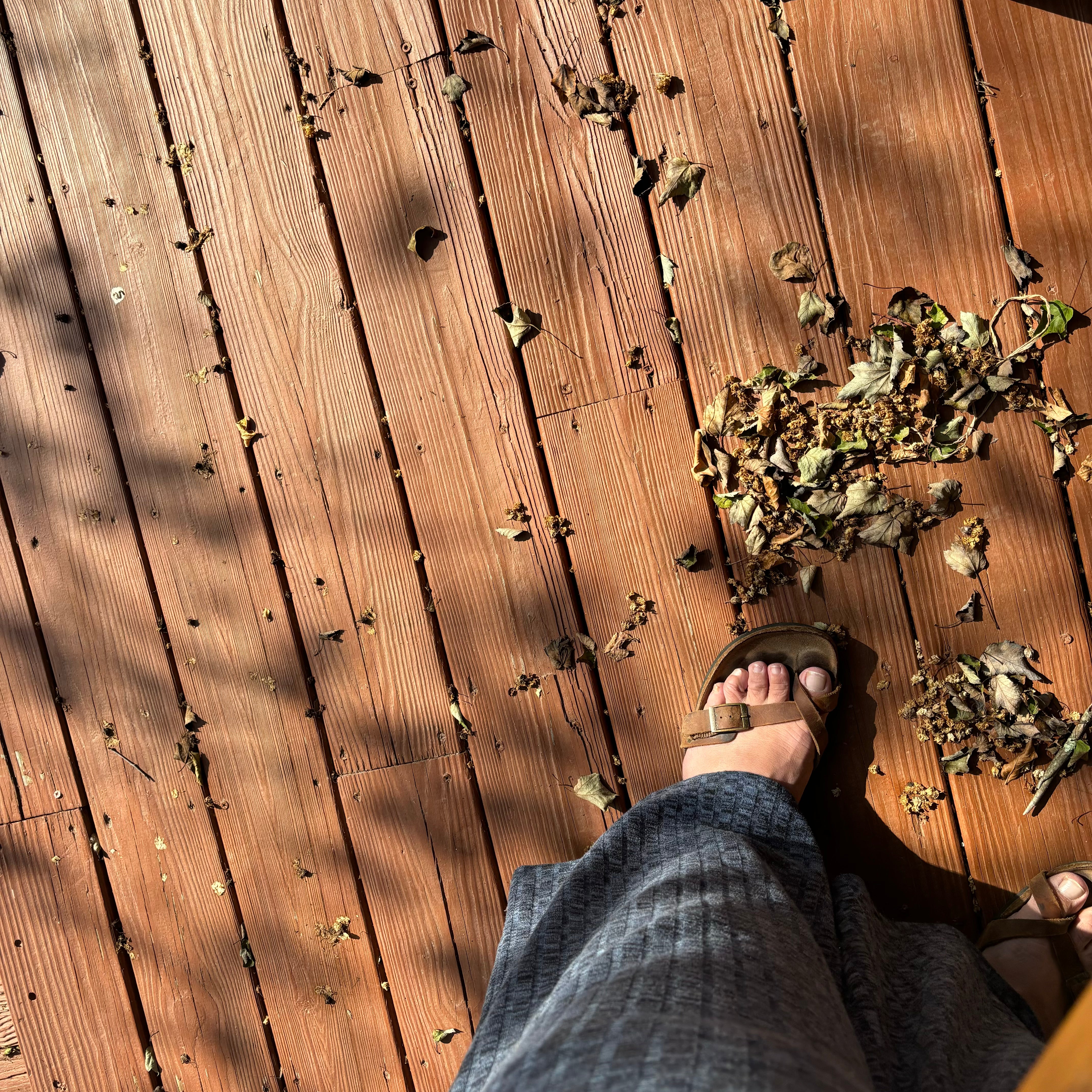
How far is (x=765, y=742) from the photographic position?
1.71m

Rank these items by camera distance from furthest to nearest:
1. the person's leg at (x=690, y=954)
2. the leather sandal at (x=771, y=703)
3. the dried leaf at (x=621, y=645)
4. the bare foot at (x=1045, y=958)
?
the dried leaf at (x=621, y=645) < the leather sandal at (x=771, y=703) < the bare foot at (x=1045, y=958) < the person's leg at (x=690, y=954)

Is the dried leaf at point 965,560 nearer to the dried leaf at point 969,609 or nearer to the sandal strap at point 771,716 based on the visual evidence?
the dried leaf at point 969,609

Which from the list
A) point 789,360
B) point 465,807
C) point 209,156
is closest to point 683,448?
point 789,360

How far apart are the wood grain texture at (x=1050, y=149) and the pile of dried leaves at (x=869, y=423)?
4cm

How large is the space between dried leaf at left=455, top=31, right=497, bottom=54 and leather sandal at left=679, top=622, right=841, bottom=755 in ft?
4.51

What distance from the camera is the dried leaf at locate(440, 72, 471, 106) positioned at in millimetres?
1754

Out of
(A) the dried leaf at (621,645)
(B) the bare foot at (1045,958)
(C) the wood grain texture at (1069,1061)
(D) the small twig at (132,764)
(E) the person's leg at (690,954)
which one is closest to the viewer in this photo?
(C) the wood grain texture at (1069,1061)

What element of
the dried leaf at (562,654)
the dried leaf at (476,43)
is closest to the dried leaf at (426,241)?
the dried leaf at (476,43)

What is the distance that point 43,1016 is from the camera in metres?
1.92

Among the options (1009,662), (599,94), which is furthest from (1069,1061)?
(599,94)

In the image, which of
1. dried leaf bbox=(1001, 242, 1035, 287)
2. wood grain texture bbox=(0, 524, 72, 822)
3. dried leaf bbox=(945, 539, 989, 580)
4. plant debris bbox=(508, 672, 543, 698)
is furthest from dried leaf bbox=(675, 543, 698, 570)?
wood grain texture bbox=(0, 524, 72, 822)

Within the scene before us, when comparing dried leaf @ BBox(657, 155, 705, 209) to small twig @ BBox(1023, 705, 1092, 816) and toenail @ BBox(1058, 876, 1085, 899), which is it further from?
toenail @ BBox(1058, 876, 1085, 899)

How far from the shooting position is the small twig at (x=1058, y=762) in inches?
64.2

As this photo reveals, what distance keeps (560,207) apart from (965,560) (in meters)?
1.12
